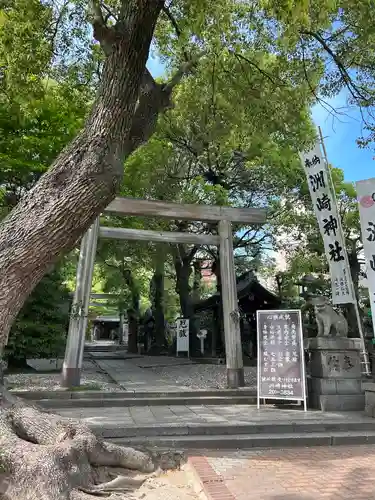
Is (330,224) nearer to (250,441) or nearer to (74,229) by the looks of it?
(250,441)

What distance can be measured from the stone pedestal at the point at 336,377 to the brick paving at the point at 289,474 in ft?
6.45

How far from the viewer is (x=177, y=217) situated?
10.3 metres

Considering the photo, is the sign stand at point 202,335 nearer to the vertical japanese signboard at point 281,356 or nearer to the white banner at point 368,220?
the vertical japanese signboard at point 281,356

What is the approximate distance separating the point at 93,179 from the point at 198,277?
58.9 ft

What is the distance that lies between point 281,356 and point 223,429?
2.31 m

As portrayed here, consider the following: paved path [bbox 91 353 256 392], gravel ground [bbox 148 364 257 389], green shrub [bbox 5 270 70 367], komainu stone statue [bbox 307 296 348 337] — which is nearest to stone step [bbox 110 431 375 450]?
komainu stone statue [bbox 307 296 348 337]

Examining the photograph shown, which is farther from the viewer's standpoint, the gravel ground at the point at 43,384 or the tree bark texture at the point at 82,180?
the gravel ground at the point at 43,384

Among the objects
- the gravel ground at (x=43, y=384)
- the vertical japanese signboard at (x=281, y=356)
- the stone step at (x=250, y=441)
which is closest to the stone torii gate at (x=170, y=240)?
the gravel ground at (x=43, y=384)

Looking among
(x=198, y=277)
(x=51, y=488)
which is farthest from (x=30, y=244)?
(x=198, y=277)

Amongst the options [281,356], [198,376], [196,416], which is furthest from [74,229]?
[198,376]

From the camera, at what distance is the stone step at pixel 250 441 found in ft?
19.2

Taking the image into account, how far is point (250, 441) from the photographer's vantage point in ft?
19.8

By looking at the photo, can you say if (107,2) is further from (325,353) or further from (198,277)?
(198,277)

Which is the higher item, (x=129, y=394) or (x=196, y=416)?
(x=129, y=394)
